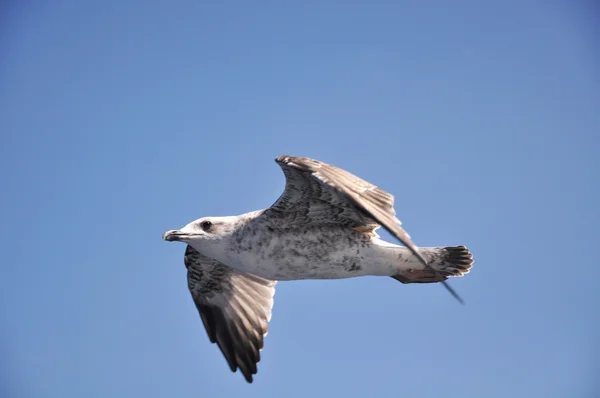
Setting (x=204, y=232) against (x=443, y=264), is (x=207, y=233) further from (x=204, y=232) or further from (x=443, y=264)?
(x=443, y=264)

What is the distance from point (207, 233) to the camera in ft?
35.1

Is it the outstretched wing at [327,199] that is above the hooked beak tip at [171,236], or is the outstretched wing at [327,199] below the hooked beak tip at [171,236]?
above

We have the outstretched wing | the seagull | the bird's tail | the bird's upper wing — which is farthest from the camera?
the bird's upper wing

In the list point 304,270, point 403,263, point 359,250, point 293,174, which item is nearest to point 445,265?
point 403,263

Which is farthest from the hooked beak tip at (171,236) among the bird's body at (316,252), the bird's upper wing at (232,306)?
the bird's upper wing at (232,306)

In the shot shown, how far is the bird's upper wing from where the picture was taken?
12.5 m

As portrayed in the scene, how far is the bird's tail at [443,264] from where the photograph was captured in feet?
34.5

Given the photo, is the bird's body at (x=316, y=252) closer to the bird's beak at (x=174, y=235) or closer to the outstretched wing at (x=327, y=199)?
the outstretched wing at (x=327, y=199)

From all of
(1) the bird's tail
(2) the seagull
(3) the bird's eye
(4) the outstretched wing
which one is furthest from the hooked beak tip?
(1) the bird's tail

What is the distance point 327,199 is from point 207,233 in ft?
7.17

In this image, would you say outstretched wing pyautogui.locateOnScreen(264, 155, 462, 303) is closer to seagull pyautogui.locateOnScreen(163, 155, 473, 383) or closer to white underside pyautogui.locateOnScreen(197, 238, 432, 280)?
seagull pyautogui.locateOnScreen(163, 155, 473, 383)

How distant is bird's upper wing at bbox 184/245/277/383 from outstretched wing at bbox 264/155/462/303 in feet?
9.61

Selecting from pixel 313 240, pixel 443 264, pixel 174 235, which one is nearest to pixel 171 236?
pixel 174 235

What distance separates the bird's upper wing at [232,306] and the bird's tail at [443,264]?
10.4ft
